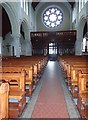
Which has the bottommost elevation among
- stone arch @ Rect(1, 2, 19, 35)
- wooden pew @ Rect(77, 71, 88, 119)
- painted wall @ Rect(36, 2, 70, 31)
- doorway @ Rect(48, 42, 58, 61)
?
wooden pew @ Rect(77, 71, 88, 119)

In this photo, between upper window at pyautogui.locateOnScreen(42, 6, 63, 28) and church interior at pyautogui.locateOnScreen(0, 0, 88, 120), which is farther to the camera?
upper window at pyautogui.locateOnScreen(42, 6, 63, 28)

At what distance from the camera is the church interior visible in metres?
4.06

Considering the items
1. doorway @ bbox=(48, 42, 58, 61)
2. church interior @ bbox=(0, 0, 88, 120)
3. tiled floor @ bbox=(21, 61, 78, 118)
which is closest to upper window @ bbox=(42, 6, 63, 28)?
church interior @ bbox=(0, 0, 88, 120)

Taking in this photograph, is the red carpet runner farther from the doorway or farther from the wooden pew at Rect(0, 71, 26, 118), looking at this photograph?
the doorway

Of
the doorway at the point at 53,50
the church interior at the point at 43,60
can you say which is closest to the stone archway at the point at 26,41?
the church interior at the point at 43,60

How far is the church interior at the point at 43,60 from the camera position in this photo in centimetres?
406

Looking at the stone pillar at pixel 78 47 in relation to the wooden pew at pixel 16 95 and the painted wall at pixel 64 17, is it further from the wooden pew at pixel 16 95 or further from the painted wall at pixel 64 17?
the wooden pew at pixel 16 95

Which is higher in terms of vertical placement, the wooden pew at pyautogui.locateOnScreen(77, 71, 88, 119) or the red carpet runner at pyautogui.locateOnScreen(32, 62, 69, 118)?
the wooden pew at pyautogui.locateOnScreen(77, 71, 88, 119)

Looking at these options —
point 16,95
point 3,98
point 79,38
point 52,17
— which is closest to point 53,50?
point 52,17

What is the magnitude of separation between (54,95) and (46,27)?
23.0 metres

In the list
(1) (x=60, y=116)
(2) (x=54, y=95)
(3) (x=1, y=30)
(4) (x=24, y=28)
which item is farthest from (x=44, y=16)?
(1) (x=60, y=116)

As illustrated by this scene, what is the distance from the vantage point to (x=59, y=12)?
28.1 m

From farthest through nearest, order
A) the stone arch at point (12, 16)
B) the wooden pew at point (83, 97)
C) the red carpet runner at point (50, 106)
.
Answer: the stone arch at point (12, 16)
the red carpet runner at point (50, 106)
the wooden pew at point (83, 97)

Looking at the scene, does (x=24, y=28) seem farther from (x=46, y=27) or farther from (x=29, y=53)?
(x=46, y=27)
